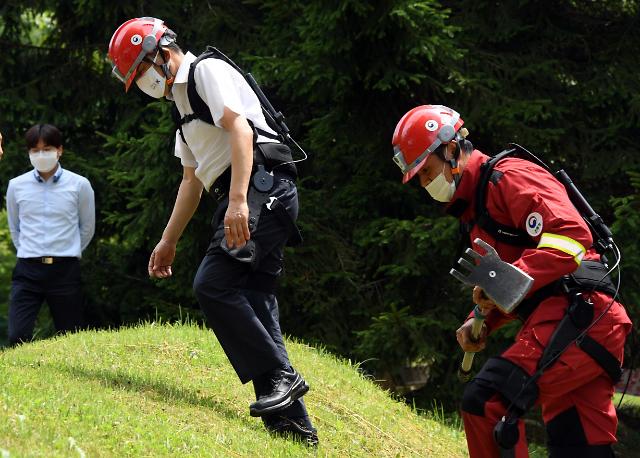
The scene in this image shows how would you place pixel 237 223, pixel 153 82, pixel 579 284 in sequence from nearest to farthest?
pixel 579 284
pixel 237 223
pixel 153 82

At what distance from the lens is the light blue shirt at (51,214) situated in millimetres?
9391

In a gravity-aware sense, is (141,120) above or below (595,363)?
below

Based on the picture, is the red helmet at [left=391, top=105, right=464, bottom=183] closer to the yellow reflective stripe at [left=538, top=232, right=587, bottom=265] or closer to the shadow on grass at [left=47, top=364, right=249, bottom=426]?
the yellow reflective stripe at [left=538, top=232, right=587, bottom=265]

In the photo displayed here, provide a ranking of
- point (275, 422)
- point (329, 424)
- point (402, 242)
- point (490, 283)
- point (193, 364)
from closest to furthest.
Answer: point (490, 283) < point (275, 422) < point (329, 424) < point (193, 364) < point (402, 242)

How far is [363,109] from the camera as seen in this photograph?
36.1ft

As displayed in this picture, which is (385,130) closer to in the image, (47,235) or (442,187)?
(47,235)

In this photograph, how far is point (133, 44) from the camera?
5914 mm

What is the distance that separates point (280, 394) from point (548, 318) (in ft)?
4.91

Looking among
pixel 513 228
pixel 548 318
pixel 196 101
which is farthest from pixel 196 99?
pixel 548 318

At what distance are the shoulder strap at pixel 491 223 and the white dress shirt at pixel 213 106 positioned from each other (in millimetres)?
1318

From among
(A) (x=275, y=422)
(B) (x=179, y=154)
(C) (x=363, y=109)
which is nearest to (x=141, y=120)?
(C) (x=363, y=109)

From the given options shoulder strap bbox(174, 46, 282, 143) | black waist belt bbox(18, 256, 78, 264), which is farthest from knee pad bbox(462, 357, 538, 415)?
black waist belt bbox(18, 256, 78, 264)

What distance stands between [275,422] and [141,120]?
22.5 ft

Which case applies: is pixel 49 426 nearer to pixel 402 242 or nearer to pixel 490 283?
pixel 490 283
